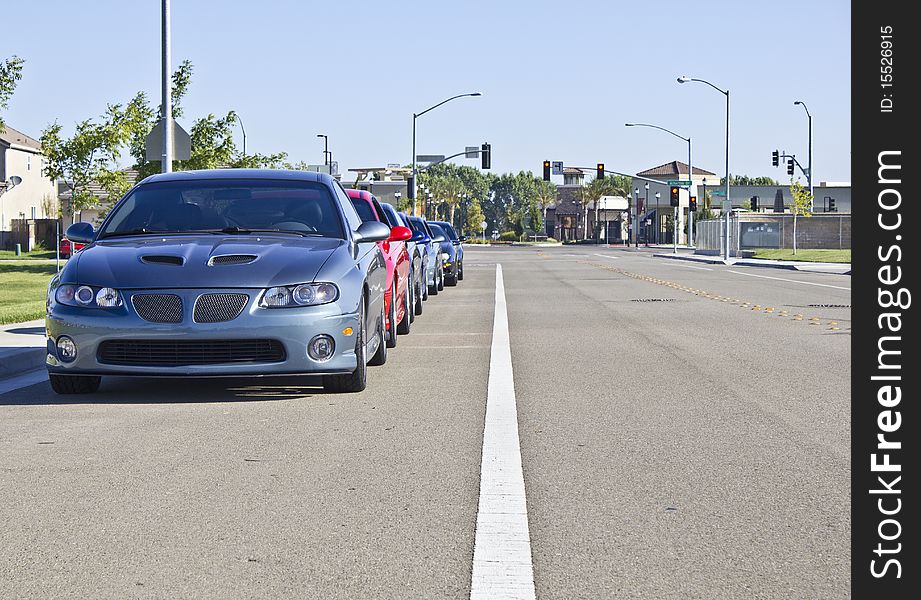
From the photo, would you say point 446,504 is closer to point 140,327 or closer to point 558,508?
point 558,508

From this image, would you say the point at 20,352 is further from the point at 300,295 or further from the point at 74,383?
the point at 300,295

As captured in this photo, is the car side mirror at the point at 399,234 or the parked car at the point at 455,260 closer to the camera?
the car side mirror at the point at 399,234

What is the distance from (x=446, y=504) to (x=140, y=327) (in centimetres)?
356

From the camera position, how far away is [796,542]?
4.95 meters

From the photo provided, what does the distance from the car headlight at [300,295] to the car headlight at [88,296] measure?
1.03 metres

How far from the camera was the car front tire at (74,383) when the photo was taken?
8.99 meters

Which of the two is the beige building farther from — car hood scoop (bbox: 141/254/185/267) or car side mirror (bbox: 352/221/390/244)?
car hood scoop (bbox: 141/254/185/267)

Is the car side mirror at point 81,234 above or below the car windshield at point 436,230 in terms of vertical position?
below

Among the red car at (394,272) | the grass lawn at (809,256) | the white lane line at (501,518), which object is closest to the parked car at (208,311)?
the white lane line at (501,518)

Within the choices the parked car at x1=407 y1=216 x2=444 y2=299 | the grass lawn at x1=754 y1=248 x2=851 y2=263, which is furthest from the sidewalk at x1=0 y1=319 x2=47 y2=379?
the grass lawn at x1=754 y1=248 x2=851 y2=263

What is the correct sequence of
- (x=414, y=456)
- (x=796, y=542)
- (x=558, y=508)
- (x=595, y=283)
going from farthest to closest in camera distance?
1. (x=595, y=283)
2. (x=414, y=456)
3. (x=558, y=508)
4. (x=796, y=542)

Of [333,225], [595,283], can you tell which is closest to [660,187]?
[595,283]

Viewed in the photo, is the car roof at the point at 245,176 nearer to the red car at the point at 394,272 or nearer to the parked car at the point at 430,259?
the red car at the point at 394,272
